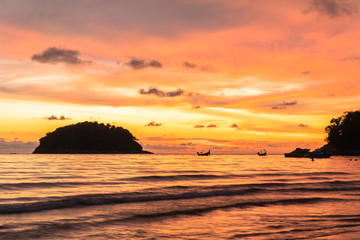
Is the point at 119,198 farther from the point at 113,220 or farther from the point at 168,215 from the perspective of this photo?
the point at 113,220

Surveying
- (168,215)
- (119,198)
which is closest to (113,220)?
(168,215)

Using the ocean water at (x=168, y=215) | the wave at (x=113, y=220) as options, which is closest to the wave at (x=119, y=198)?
the ocean water at (x=168, y=215)

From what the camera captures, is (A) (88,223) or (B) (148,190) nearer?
(A) (88,223)

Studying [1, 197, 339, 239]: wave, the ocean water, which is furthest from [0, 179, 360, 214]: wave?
[1, 197, 339, 239]: wave

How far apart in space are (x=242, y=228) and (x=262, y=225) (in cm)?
123

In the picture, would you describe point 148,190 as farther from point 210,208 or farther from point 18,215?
point 18,215

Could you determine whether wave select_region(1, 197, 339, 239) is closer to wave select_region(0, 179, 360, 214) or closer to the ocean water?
the ocean water

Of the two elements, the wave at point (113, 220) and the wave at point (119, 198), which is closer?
the wave at point (113, 220)

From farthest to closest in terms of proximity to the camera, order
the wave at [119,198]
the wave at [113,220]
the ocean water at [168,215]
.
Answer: the wave at [119,198]
the wave at [113,220]
the ocean water at [168,215]

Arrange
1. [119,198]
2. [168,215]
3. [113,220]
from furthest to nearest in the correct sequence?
1. [119,198]
2. [168,215]
3. [113,220]

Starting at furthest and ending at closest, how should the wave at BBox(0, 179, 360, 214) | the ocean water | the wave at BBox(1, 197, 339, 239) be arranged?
the wave at BBox(0, 179, 360, 214) < the wave at BBox(1, 197, 339, 239) < the ocean water

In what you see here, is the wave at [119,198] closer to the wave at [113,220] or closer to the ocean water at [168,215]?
the ocean water at [168,215]

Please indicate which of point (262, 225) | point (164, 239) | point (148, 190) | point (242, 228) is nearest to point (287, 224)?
point (262, 225)

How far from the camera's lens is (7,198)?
83.4ft
